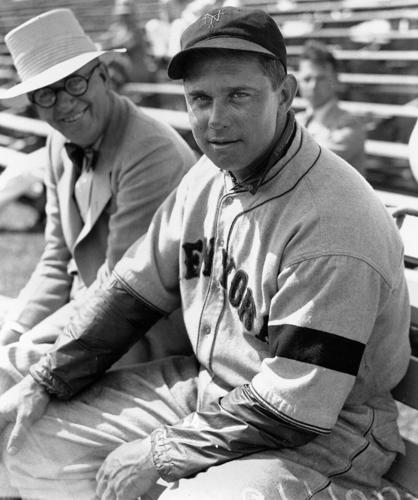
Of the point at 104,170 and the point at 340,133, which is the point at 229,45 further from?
the point at 340,133

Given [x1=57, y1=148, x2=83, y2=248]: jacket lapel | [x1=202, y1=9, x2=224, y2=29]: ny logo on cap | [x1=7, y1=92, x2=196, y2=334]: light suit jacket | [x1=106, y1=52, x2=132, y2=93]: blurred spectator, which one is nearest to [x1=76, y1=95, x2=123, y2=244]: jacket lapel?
[x1=7, y1=92, x2=196, y2=334]: light suit jacket

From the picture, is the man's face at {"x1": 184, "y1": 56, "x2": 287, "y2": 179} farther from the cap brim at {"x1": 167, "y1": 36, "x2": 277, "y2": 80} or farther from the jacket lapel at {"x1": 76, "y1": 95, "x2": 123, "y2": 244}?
the jacket lapel at {"x1": 76, "y1": 95, "x2": 123, "y2": 244}

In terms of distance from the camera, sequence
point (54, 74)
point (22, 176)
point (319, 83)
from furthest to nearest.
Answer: point (319, 83)
point (22, 176)
point (54, 74)

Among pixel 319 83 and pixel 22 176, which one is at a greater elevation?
pixel 22 176

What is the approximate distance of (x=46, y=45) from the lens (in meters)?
2.71

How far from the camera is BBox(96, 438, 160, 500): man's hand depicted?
186 cm

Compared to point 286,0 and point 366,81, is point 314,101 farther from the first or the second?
point 286,0

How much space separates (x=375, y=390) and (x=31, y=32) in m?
1.77

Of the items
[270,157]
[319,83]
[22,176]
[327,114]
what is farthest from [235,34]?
[319,83]

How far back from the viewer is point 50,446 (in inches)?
83.5

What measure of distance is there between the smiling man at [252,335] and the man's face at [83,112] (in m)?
0.63

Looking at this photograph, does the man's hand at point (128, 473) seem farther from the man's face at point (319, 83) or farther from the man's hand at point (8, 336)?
the man's face at point (319, 83)

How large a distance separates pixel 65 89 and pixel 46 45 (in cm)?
24

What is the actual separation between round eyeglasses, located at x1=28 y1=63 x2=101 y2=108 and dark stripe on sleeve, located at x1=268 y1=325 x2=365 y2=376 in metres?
1.31
